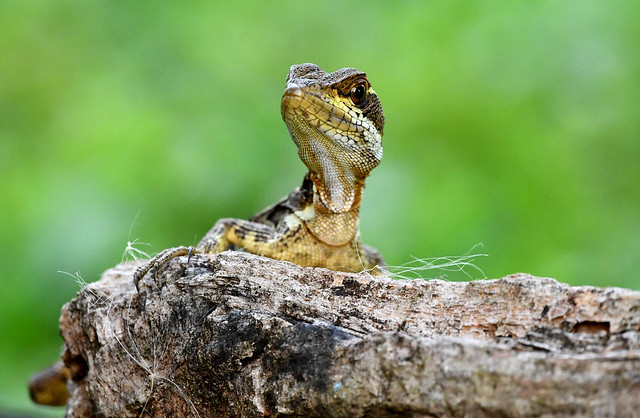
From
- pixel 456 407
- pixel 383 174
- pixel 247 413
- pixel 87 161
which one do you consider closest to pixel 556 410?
pixel 456 407

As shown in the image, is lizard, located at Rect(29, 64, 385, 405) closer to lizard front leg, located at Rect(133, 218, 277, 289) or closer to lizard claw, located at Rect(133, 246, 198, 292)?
lizard front leg, located at Rect(133, 218, 277, 289)

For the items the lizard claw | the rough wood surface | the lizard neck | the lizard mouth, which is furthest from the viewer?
the lizard neck

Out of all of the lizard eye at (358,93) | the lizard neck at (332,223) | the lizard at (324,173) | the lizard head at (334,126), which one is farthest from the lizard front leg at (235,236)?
the lizard eye at (358,93)

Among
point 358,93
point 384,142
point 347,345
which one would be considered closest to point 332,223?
point 358,93

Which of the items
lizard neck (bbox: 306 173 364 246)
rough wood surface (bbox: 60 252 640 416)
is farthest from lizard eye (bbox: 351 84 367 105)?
rough wood surface (bbox: 60 252 640 416)

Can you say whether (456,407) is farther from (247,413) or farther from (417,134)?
(417,134)

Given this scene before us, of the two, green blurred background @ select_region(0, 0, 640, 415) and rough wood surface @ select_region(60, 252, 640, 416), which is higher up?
green blurred background @ select_region(0, 0, 640, 415)

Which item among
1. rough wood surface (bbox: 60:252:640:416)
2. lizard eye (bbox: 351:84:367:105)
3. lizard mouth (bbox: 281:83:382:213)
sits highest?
lizard eye (bbox: 351:84:367:105)
